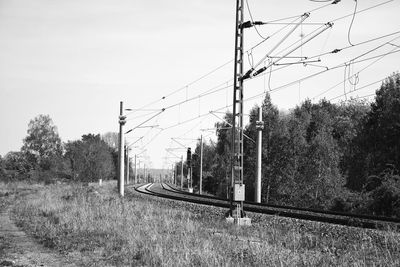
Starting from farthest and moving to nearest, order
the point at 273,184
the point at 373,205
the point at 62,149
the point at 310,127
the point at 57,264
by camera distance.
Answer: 1. the point at 62,149
2. the point at 310,127
3. the point at 273,184
4. the point at 373,205
5. the point at 57,264

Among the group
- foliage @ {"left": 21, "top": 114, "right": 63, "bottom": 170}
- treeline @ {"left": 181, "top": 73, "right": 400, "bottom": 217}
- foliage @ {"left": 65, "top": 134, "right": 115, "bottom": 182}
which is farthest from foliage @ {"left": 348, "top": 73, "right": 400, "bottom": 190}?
foliage @ {"left": 21, "top": 114, "right": 63, "bottom": 170}

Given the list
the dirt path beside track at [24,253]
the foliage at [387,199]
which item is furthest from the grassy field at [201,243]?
the foliage at [387,199]

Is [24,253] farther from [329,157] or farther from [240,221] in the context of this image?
[329,157]

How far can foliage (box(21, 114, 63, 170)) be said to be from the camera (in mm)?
120375

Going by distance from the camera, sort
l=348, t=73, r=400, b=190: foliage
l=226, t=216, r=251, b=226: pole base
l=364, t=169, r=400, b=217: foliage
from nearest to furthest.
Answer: l=226, t=216, r=251, b=226: pole base < l=364, t=169, r=400, b=217: foliage < l=348, t=73, r=400, b=190: foliage

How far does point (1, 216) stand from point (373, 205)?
20793 mm

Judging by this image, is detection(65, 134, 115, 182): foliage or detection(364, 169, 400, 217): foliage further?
detection(65, 134, 115, 182): foliage

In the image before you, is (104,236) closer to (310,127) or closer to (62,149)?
(310,127)

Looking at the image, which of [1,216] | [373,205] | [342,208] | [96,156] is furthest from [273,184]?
[1,216]

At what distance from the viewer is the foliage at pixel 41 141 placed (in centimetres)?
12038

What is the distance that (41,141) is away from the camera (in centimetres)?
12119

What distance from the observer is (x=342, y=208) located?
35969 millimetres

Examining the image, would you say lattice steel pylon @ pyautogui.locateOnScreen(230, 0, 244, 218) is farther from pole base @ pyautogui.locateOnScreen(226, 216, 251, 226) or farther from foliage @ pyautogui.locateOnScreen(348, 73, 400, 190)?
foliage @ pyautogui.locateOnScreen(348, 73, 400, 190)

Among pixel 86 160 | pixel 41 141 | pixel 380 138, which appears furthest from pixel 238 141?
pixel 41 141
